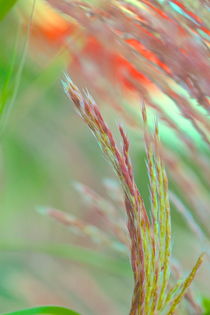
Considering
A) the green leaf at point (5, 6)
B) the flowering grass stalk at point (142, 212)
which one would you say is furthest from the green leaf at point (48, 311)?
the green leaf at point (5, 6)

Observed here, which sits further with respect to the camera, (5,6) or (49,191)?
(49,191)

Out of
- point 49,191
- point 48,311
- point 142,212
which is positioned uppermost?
point 142,212

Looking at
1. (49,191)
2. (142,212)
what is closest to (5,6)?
(142,212)

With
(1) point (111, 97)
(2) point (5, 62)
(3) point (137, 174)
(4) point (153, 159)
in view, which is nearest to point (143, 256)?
(4) point (153, 159)

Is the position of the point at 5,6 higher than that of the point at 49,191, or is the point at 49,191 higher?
the point at 5,6

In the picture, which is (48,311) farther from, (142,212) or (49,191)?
(49,191)
